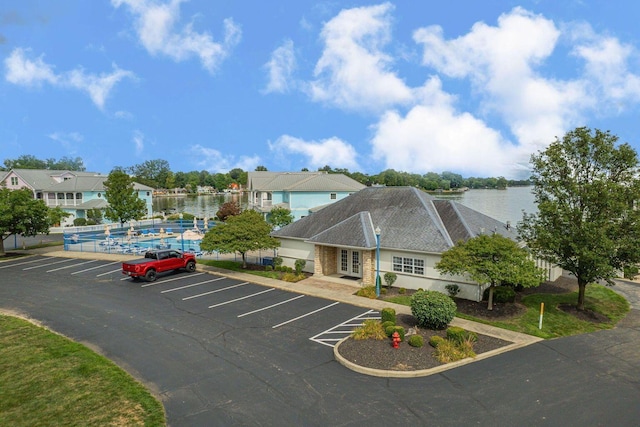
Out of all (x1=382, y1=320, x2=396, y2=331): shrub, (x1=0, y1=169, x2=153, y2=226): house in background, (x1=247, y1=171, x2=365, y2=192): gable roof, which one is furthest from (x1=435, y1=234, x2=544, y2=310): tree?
(x1=0, y1=169, x2=153, y2=226): house in background

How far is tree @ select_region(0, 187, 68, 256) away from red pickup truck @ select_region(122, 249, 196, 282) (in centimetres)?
1577

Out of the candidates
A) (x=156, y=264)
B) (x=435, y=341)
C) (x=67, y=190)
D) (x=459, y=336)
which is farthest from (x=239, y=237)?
(x=67, y=190)

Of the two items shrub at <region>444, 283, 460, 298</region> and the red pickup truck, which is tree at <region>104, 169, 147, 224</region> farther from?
shrub at <region>444, 283, 460, 298</region>

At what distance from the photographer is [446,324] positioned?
1698 centimetres

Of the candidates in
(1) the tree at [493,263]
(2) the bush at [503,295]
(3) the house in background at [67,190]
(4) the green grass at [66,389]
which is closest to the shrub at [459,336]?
(1) the tree at [493,263]

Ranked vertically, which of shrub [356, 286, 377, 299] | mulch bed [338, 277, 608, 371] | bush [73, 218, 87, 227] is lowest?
mulch bed [338, 277, 608, 371]

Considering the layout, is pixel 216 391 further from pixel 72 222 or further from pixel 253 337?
pixel 72 222

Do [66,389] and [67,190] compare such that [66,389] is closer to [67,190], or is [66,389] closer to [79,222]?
[79,222]

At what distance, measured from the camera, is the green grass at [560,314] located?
56.1 feet

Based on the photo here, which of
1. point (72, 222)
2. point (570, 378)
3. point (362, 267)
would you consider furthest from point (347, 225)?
point (72, 222)

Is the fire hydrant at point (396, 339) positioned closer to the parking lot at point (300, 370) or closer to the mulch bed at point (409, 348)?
the mulch bed at point (409, 348)

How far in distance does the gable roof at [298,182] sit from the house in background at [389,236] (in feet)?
61.6

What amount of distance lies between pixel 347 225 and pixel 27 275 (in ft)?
76.7

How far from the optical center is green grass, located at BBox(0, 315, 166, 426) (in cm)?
1015
